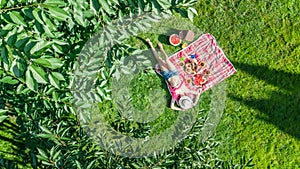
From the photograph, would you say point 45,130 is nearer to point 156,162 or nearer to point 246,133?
point 156,162

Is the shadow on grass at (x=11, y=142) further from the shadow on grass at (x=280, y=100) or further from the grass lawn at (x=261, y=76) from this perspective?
the shadow on grass at (x=280, y=100)

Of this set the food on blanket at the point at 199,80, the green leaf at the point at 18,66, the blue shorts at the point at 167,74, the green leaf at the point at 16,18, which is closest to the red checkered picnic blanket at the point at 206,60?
the food on blanket at the point at 199,80

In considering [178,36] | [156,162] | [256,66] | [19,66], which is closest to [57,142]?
[156,162]

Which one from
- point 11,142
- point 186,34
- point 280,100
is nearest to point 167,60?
point 186,34

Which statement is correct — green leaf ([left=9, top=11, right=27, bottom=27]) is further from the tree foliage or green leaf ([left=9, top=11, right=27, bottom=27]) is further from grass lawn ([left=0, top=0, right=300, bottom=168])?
grass lawn ([left=0, top=0, right=300, bottom=168])

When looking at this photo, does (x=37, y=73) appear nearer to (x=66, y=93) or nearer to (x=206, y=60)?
(x=66, y=93)

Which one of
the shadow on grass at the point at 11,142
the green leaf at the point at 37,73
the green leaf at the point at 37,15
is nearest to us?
the green leaf at the point at 37,73
